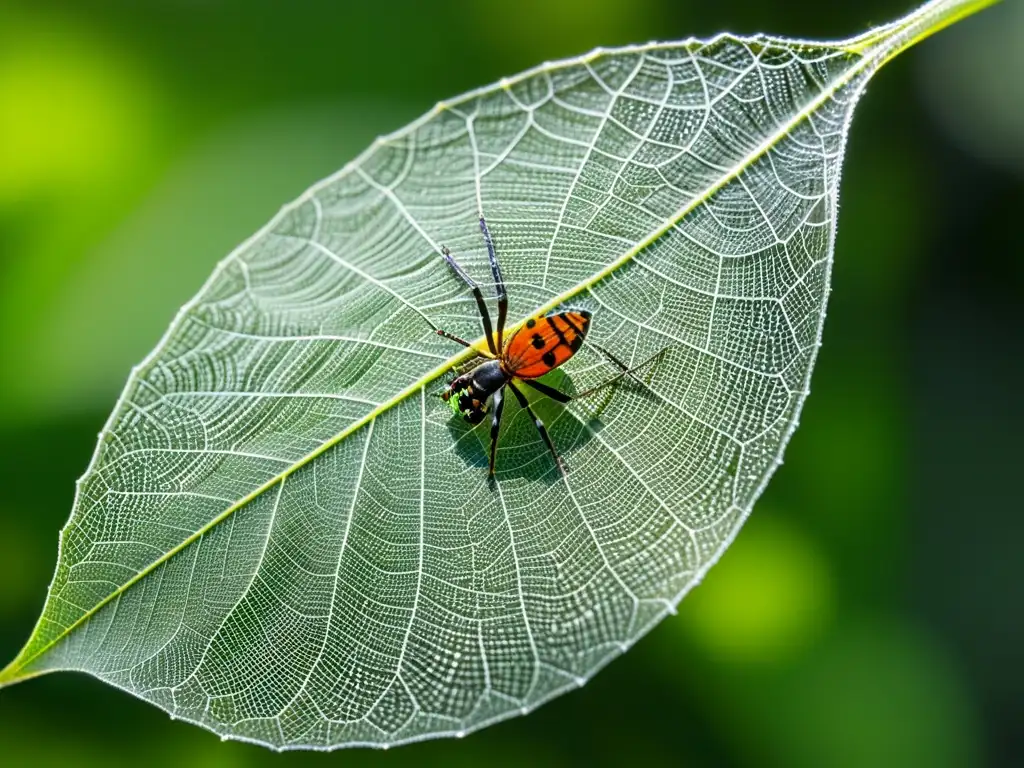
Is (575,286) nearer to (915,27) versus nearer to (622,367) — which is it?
(622,367)

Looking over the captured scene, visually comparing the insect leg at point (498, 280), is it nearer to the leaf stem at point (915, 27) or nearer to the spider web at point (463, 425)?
the spider web at point (463, 425)

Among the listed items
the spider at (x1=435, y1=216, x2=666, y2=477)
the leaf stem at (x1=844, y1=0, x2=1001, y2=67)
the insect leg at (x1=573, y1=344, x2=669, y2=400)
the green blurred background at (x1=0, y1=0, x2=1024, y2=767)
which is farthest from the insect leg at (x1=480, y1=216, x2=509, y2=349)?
the green blurred background at (x1=0, y1=0, x2=1024, y2=767)

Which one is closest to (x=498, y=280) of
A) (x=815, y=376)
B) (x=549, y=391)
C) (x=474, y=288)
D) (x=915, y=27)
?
(x=474, y=288)

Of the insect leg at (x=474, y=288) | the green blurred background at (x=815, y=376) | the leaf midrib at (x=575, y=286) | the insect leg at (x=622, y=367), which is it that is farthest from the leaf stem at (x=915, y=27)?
the green blurred background at (x=815, y=376)

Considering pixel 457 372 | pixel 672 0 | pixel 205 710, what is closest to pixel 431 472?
pixel 457 372

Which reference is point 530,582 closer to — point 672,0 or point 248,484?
point 248,484
